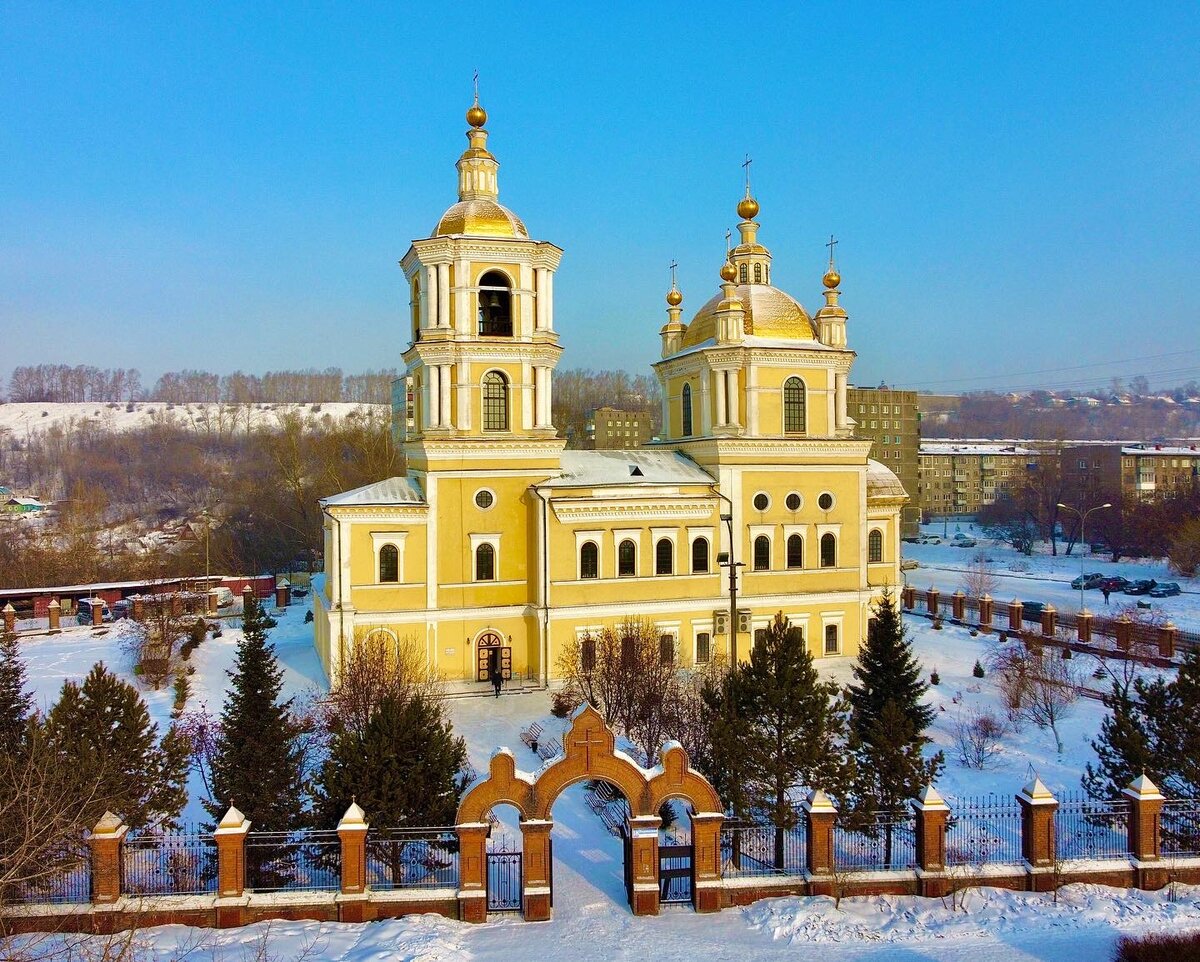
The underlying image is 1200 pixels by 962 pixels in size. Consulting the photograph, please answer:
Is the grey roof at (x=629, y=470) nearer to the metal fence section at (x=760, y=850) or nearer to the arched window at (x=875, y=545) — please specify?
the arched window at (x=875, y=545)

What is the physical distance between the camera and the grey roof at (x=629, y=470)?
2411cm

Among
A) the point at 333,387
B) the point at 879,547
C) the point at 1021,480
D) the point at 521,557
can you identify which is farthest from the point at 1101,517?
the point at 333,387

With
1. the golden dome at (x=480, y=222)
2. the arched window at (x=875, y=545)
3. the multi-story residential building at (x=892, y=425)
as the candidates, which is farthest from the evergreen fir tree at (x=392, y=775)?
the multi-story residential building at (x=892, y=425)

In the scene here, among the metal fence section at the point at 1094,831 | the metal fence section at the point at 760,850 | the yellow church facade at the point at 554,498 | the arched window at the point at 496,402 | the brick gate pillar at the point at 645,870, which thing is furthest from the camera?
the arched window at the point at 496,402

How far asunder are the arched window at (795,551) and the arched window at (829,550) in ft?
2.44

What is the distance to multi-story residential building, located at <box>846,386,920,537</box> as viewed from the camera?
2736 inches

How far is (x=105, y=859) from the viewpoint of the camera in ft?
36.0

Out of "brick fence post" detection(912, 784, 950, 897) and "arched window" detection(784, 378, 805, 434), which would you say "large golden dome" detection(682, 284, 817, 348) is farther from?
"brick fence post" detection(912, 784, 950, 897)

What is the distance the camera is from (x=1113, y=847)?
13.3 m

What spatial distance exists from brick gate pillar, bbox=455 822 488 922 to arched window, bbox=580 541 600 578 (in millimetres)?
12488

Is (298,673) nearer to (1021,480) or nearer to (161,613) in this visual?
(161,613)

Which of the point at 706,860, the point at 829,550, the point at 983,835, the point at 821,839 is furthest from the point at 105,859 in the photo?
the point at 829,550

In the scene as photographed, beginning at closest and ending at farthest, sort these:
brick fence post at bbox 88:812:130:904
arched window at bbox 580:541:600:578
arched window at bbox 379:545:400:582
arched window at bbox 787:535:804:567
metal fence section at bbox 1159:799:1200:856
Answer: brick fence post at bbox 88:812:130:904 < metal fence section at bbox 1159:799:1200:856 < arched window at bbox 379:545:400:582 < arched window at bbox 580:541:600:578 < arched window at bbox 787:535:804:567

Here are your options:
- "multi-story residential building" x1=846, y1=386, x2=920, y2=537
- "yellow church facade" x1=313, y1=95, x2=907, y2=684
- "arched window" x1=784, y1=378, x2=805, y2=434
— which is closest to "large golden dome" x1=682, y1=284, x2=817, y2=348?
"yellow church facade" x1=313, y1=95, x2=907, y2=684
